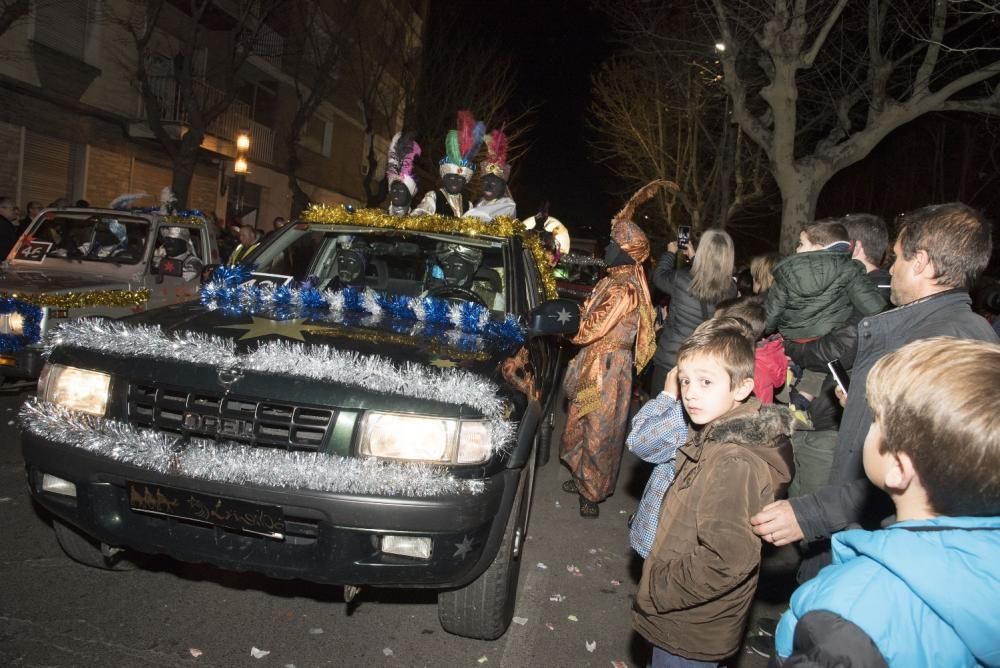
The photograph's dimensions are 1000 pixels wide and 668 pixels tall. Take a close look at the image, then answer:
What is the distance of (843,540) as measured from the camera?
4.32ft

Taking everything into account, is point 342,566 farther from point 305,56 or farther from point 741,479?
point 305,56

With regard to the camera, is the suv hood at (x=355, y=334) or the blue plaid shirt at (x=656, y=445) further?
the suv hood at (x=355, y=334)

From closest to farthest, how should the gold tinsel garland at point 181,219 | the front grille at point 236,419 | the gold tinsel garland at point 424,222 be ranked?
the front grille at point 236,419
the gold tinsel garland at point 424,222
the gold tinsel garland at point 181,219

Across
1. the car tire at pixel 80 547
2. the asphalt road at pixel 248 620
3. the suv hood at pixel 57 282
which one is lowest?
the asphalt road at pixel 248 620

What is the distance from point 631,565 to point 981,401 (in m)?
3.19

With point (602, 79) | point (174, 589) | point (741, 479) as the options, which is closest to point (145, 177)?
point (602, 79)

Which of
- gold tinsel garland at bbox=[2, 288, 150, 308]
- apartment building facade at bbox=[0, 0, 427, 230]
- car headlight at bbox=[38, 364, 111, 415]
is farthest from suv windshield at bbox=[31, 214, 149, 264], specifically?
apartment building facade at bbox=[0, 0, 427, 230]

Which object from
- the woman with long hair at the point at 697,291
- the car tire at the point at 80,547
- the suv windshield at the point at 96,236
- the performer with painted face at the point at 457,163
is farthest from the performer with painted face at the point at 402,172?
the suv windshield at the point at 96,236

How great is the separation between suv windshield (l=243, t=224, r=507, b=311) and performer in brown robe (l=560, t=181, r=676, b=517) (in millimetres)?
796

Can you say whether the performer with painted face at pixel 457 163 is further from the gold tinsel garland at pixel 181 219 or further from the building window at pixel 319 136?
the building window at pixel 319 136

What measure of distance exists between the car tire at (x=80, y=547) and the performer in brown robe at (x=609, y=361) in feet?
9.71

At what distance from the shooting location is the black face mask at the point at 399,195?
494cm

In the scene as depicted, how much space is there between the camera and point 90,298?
5773 mm

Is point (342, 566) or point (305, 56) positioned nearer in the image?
point (342, 566)
